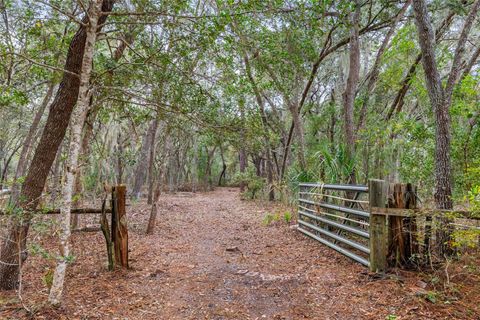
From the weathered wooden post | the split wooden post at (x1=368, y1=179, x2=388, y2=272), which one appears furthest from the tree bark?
the split wooden post at (x1=368, y1=179, x2=388, y2=272)

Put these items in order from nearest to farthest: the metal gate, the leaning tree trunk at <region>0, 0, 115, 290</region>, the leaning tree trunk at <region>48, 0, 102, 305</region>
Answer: the leaning tree trunk at <region>48, 0, 102, 305</region>
the leaning tree trunk at <region>0, 0, 115, 290</region>
the metal gate

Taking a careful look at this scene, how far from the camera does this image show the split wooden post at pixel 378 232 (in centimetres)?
404

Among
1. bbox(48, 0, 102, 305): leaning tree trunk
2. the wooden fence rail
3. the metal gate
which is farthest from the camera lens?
the metal gate

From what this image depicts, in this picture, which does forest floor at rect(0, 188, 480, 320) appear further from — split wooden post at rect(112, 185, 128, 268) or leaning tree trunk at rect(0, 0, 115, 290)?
leaning tree trunk at rect(0, 0, 115, 290)

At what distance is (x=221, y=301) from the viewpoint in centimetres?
361

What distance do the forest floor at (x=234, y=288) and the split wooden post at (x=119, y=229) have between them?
0.77 ft

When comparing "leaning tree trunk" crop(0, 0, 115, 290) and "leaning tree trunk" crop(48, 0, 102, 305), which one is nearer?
"leaning tree trunk" crop(48, 0, 102, 305)

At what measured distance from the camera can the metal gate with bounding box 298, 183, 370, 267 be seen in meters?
4.59

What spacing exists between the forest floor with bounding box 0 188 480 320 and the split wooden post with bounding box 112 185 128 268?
23 centimetres

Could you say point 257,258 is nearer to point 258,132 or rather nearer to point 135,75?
point 258,132

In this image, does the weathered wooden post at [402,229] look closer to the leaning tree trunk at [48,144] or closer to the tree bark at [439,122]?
the tree bark at [439,122]

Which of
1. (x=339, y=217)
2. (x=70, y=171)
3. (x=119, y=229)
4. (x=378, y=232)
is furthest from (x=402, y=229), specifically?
(x=70, y=171)

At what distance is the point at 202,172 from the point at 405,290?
79.9 ft

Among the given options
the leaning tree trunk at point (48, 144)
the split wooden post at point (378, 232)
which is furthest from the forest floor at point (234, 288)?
the leaning tree trunk at point (48, 144)
